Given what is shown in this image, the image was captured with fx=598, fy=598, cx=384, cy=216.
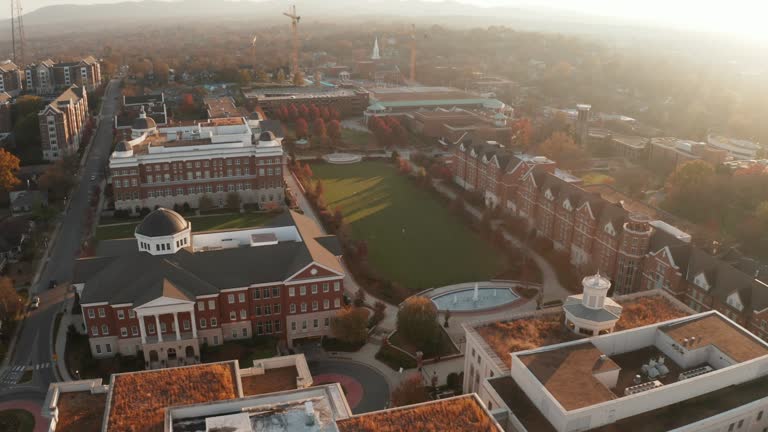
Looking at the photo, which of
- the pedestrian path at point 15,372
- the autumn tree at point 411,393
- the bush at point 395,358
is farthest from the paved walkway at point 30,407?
the bush at point 395,358

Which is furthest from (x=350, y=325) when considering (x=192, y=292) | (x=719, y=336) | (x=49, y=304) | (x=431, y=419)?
(x=49, y=304)

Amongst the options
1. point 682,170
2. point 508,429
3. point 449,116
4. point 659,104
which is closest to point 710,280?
point 508,429

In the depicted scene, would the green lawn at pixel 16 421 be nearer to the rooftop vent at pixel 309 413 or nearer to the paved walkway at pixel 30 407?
the paved walkway at pixel 30 407

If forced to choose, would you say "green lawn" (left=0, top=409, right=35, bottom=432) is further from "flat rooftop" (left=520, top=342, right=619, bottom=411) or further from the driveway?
"flat rooftop" (left=520, top=342, right=619, bottom=411)

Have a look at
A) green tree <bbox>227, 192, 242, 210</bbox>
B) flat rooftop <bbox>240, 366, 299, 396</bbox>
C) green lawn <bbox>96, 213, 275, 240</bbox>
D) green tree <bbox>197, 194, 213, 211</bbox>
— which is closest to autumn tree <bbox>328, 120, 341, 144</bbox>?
green tree <bbox>227, 192, 242, 210</bbox>

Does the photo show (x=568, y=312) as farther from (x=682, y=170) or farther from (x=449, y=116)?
(x=449, y=116)

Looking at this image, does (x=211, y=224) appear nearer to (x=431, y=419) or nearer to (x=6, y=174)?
(x=6, y=174)
